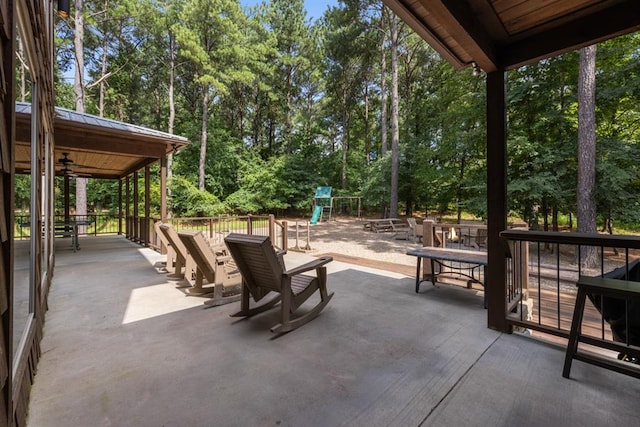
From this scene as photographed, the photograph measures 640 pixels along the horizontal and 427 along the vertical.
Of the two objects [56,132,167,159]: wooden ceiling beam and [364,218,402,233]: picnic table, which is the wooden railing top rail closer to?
[56,132,167,159]: wooden ceiling beam

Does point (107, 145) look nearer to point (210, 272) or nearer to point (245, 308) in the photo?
point (210, 272)

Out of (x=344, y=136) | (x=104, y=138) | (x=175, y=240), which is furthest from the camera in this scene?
(x=344, y=136)

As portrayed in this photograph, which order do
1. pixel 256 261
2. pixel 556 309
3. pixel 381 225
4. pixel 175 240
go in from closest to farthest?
1. pixel 256 261
2. pixel 556 309
3. pixel 175 240
4. pixel 381 225

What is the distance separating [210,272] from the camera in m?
3.84

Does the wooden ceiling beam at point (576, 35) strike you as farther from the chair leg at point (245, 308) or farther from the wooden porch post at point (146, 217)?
the wooden porch post at point (146, 217)

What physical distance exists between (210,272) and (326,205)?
14.4 metres

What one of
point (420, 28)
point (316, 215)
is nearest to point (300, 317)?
point (420, 28)

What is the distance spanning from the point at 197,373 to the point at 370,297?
238 cm

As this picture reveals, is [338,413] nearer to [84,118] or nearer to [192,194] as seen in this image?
[84,118]

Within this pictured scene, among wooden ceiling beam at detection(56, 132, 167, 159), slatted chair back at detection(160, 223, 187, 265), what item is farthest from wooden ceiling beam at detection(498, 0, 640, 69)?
wooden ceiling beam at detection(56, 132, 167, 159)

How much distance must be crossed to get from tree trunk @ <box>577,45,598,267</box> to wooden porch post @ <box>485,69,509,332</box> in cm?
652

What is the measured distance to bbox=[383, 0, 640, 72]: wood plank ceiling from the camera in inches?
83.0

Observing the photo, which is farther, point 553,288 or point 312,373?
point 553,288

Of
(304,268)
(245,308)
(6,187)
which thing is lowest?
(245,308)
